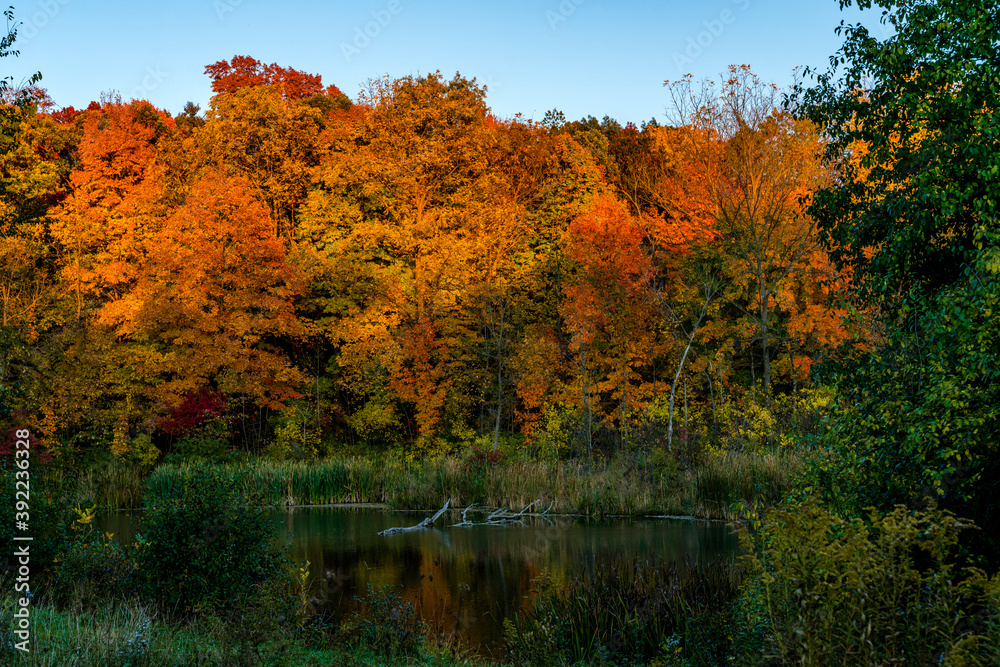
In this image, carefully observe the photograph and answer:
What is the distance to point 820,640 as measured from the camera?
4238 millimetres

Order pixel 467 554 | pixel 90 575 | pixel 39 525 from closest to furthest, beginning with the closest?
pixel 90 575, pixel 39 525, pixel 467 554

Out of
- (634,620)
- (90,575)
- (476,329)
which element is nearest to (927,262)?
(634,620)

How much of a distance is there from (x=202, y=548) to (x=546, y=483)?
10782 mm

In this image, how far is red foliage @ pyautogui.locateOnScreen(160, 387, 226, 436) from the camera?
24.2 metres

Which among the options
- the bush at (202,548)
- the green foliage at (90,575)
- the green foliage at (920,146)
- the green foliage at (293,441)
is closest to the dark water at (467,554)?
the bush at (202,548)

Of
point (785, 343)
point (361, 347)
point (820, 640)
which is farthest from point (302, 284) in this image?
point (820, 640)

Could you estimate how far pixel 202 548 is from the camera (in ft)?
26.7

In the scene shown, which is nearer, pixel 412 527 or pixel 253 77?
pixel 412 527

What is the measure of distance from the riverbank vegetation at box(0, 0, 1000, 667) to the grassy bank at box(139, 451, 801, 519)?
8cm

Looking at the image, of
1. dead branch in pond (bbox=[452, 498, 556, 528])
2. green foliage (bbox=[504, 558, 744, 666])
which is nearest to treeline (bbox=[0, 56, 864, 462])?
dead branch in pond (bbox=[452, 498, 556, 528])

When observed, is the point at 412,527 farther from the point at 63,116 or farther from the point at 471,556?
the point at 63,116

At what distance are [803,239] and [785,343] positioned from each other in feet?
10.2

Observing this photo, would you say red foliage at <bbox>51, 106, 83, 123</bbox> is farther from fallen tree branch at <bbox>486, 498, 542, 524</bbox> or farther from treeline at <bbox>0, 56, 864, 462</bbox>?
fallen tree branch at <bbox>486, 498, 542, 524</bbox>

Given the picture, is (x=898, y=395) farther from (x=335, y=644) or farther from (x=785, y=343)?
(x=785, y=343)
